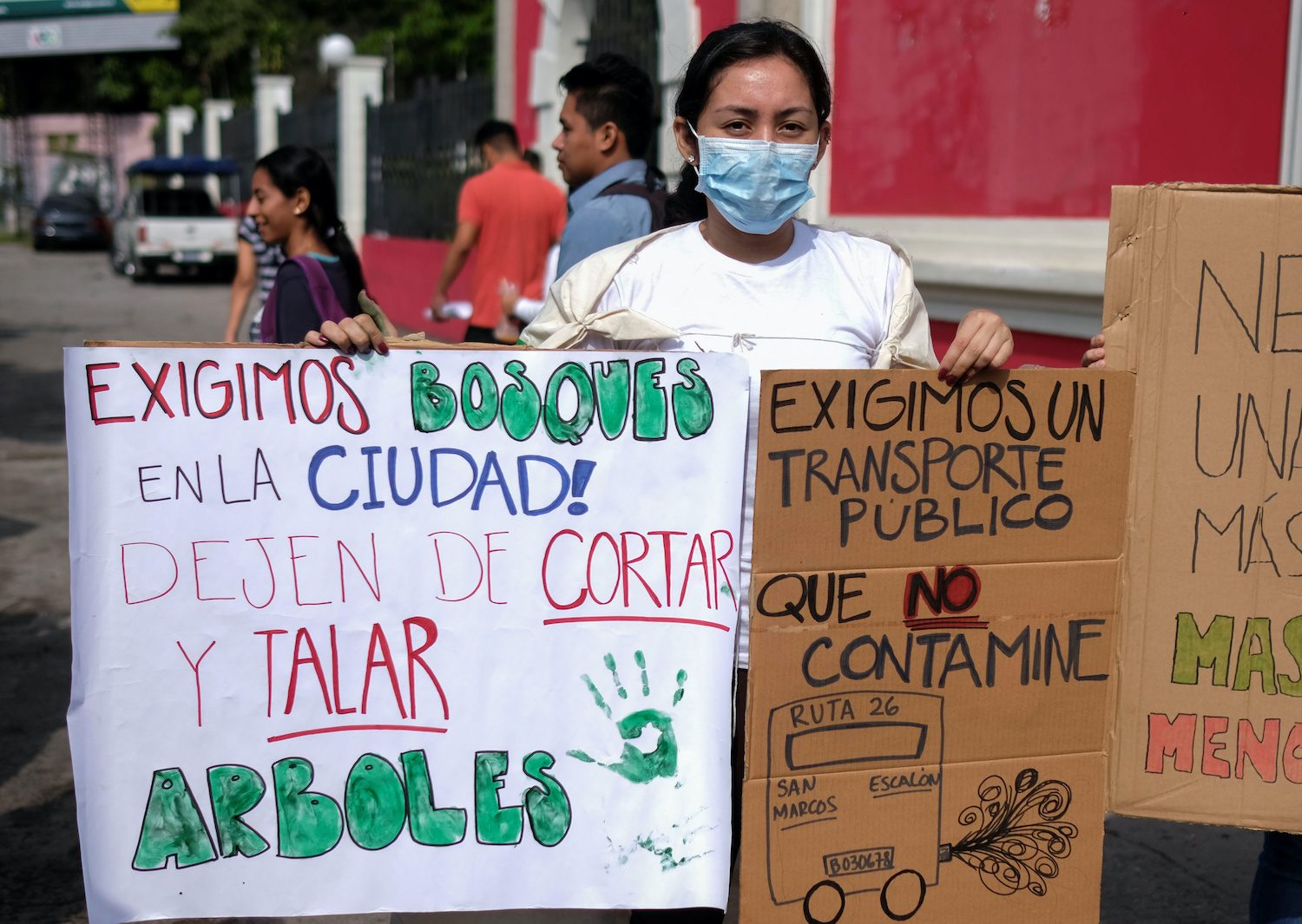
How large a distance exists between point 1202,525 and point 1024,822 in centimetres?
56

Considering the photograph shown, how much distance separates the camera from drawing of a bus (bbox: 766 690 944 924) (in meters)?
2.25

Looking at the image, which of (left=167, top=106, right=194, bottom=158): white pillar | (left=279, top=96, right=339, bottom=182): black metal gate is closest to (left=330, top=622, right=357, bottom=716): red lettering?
(left=279, top=96, right=339, bottom=182): black metal gate

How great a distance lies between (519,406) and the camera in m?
2.23

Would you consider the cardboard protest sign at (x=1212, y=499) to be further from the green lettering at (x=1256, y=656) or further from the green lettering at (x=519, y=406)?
the green lettering at (x=519, y=406)

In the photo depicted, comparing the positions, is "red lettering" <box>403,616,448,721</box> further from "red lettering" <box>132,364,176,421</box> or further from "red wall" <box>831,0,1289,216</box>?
"red wall" <box>831,0,1289,216</box>

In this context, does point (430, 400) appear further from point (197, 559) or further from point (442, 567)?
point (197, 559)

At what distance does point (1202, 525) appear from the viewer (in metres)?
2.30

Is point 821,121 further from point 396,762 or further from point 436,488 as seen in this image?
point 396,762

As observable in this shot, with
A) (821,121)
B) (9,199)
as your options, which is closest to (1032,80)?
(821,121)

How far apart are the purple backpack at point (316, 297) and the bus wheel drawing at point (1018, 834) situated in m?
2.50

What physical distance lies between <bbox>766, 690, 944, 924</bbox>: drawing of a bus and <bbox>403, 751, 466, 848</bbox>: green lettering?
52 cm

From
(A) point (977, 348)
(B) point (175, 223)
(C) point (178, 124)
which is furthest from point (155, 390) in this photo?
(C) point (178, 124)

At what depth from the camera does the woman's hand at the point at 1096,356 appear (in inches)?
91.4

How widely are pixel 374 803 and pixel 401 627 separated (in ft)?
0.91
